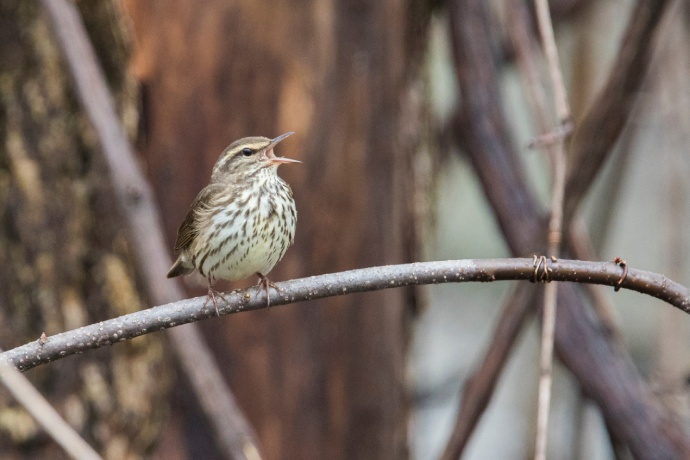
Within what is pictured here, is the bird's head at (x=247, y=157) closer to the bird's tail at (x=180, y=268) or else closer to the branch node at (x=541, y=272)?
the bird's tail at (x=180, y=268)

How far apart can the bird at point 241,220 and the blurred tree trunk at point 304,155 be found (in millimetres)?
644

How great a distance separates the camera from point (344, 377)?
429 centimetres

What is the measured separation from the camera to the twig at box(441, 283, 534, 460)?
148 inches

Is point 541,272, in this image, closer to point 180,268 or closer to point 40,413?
point 40,413

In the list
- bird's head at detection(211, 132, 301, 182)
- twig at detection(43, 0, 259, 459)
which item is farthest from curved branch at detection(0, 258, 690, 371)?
bird's head at detection(211, 132, 301, 182)

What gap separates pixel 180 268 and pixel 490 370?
135 cm

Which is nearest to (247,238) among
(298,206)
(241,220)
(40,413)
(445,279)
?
(241,220)

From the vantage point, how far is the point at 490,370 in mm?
3822

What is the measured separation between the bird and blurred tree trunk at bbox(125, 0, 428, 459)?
0.64m

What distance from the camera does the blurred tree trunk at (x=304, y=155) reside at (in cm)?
404

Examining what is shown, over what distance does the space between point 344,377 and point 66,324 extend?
1285mm

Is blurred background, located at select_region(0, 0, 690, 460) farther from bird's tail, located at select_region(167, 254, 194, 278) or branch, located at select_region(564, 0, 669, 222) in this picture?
branch, located at select_region(564, 0, 669, 222)

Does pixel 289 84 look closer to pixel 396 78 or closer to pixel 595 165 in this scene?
pixel 396 78

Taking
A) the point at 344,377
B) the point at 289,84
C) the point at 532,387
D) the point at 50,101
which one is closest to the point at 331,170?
the point at 289,84
